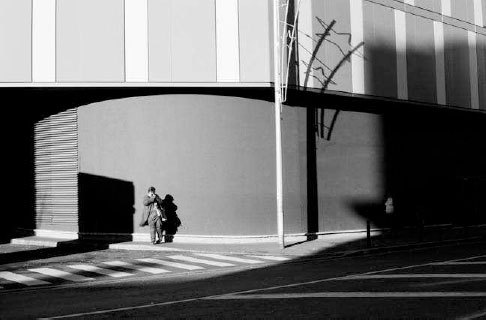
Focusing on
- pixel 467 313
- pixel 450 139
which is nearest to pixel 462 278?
pixel 467 313

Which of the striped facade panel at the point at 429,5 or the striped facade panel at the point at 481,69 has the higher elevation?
the striped facade panel at the point at 429,5

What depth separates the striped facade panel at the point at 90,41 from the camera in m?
21.7

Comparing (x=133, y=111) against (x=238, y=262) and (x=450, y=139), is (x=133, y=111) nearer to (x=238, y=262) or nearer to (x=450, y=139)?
(x=238, y=262)

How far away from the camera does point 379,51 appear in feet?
85.0

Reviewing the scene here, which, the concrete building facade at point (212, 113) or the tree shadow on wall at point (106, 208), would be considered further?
the tree shadow on wall at point (106, 208)

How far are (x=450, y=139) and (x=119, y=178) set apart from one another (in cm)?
1556

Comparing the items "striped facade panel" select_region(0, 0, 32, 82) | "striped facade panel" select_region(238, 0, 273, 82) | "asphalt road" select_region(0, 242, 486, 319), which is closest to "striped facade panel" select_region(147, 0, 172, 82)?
"striped facade panel" select_region(238, 0, 273, 82)

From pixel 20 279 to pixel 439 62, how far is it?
20931 millimetres

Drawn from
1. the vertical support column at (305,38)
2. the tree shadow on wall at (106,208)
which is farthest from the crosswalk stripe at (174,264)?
the vertical support column at (305,38)

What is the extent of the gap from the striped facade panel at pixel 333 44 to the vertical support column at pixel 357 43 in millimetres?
210

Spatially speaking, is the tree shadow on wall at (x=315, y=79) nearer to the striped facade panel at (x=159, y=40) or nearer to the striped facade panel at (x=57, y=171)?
the striped facade panel at (x=159, y=40)

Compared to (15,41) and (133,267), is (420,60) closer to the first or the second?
(15,41)

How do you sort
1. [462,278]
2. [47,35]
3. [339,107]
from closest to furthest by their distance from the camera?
[462,278]
[47,35]
[339,107]

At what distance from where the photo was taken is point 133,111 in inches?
909
